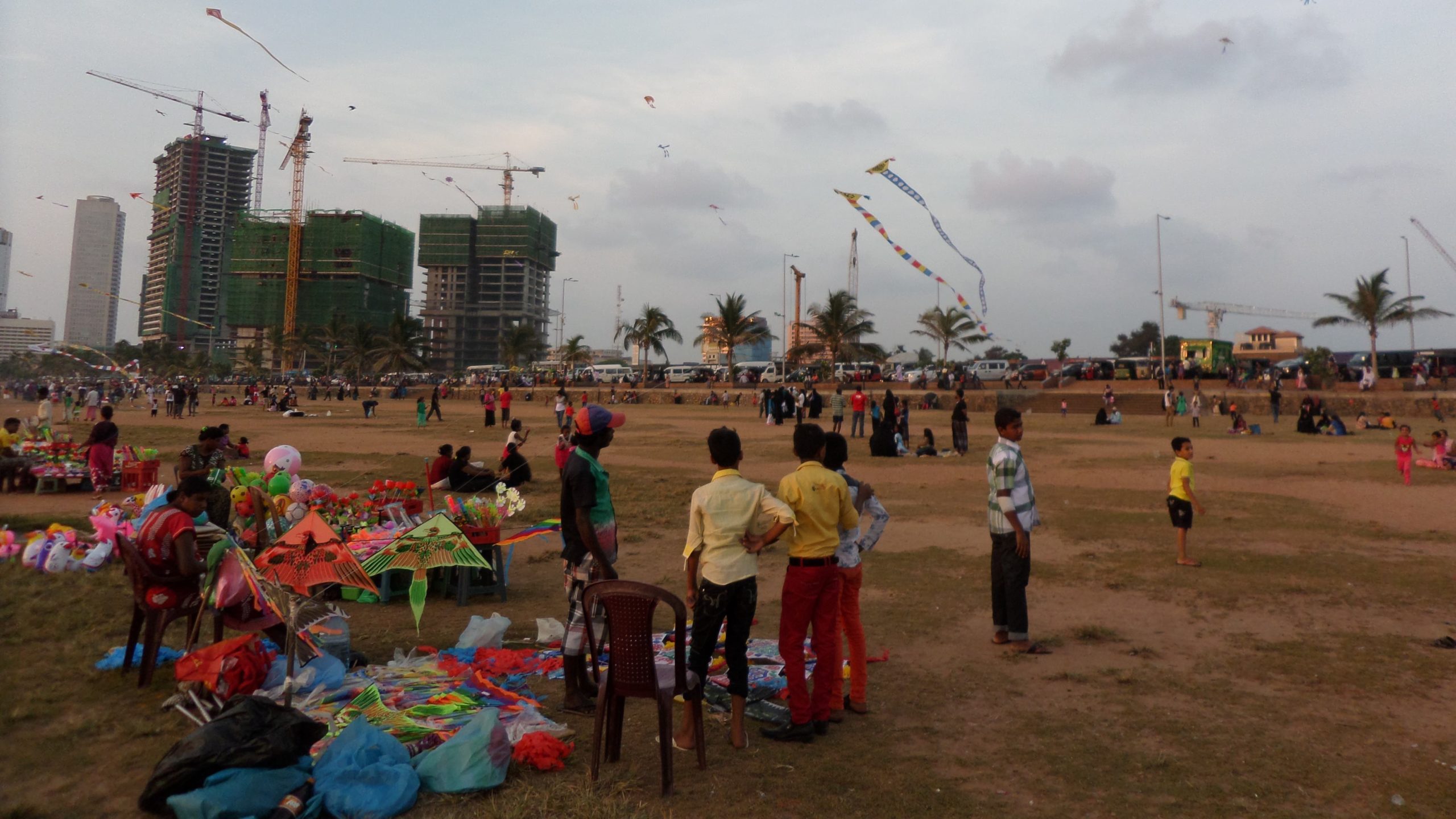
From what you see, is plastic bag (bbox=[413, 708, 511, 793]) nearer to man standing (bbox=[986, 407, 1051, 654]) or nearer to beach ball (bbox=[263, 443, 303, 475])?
man standing (bbox=[986, 407, 1051, 654])

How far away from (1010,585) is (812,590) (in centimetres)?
217

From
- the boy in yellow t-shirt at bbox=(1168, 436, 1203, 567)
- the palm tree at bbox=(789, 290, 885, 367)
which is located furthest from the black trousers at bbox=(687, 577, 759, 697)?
the palm tree at bbox=(789, 290, 885, 367)

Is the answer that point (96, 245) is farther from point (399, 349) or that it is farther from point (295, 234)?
point (295, 234)

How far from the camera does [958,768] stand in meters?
3.89

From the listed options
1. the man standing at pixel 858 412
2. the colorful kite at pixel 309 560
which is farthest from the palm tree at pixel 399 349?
the colorful kite at pixel 309 560

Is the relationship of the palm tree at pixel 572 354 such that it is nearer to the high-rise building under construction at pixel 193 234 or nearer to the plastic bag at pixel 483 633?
the plastic bag at pixel 483 633

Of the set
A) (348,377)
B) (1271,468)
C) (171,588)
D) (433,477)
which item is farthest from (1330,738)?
(348,377)

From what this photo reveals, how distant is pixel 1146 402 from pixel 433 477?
106 ft

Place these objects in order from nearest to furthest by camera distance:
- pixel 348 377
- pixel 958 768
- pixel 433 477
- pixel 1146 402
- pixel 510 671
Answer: pixel 958 768 < pixel 510 671 < pixel 433 477 < pixel 1146 402 < pixel 348 377

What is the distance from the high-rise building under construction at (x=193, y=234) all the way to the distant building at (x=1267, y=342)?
147015 mm

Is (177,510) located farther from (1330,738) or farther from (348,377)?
(348,377)

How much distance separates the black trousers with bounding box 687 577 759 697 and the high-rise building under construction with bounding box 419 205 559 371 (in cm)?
13626

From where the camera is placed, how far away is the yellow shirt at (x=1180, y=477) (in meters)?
7.97

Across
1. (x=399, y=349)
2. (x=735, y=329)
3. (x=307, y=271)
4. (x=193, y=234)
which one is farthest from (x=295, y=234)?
(x=735, y=329)
